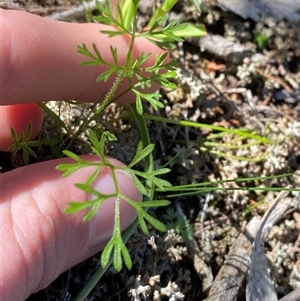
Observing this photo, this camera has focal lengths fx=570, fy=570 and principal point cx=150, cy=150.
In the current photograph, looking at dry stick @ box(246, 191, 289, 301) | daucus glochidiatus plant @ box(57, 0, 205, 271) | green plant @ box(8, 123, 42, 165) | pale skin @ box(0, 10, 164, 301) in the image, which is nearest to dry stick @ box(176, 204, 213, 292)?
dry stick @ box(246, 191, 289, 301)

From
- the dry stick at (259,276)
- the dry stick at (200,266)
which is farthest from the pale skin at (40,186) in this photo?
the dry stick at (259,276)

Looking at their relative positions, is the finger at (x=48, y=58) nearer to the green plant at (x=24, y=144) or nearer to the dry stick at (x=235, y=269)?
the green plant at (x=24, y=144)

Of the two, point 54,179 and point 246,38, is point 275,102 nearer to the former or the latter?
point 246,38

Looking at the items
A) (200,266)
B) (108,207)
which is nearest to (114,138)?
(108,207)

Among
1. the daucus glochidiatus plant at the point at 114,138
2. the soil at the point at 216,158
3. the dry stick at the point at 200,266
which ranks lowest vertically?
the dry stick at the point at 200,266

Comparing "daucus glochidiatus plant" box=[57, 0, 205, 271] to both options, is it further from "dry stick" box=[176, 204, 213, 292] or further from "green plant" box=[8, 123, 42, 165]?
"dry stick" box=[176, 204, 213, 292]

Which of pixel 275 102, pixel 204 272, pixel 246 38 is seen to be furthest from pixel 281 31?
pixel 204 272

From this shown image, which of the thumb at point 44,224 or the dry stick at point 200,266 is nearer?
the thumb at point 44,224

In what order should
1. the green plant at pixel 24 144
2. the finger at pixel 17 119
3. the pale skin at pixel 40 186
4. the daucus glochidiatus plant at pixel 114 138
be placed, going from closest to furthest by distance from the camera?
the daucus glochidiatus plant at pixel 114 138 → the pale skin at pixel 40 186 → the green plant at pixel 24 144 → the finger at pixel 17 119
